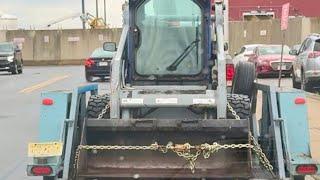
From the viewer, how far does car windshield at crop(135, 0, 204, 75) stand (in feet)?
25.9

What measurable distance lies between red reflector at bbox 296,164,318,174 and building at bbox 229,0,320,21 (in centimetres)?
5040

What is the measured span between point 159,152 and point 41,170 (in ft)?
3.89

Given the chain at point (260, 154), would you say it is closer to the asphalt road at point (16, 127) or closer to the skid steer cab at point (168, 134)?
the skid steer cab at point (168, 134)

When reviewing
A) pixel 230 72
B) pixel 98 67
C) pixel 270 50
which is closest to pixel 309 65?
pixel 98 67

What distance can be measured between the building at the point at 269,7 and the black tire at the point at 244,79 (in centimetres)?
4867

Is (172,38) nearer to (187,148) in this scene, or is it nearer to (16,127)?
(187,148)

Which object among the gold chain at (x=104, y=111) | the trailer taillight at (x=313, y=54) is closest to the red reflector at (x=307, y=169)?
the gold chain at (x=104, y=111)

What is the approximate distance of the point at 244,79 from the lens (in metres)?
8.32

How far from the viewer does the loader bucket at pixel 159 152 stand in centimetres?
685

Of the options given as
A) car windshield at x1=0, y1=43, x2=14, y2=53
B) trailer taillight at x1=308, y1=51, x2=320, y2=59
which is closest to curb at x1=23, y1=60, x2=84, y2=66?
car windshield at x1=0, y1=43, x2=14, y2=53

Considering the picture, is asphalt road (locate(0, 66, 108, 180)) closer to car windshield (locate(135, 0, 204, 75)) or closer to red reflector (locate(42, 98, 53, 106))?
red reflector (locate(42, 98, 53, 106))

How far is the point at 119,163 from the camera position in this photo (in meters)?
7.09

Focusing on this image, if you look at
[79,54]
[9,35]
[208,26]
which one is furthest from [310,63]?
[9,35]

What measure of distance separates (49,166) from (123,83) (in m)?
1.42
